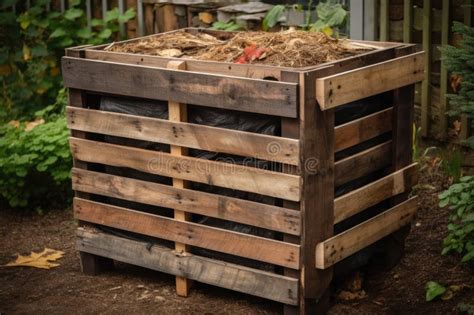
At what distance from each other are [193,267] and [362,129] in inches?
43.2

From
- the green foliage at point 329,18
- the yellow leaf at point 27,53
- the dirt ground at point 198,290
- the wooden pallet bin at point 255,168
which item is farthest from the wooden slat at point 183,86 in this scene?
the yellow leaf at point 27,53

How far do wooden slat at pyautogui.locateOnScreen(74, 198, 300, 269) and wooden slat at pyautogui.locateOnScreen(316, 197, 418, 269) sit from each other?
157 mm

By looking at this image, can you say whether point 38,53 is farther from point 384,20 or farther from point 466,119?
point 466,119

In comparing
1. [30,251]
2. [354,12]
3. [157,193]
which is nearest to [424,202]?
[354,12]

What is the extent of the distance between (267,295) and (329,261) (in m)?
0.35

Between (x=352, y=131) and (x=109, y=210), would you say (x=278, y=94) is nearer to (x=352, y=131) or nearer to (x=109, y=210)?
(x=352, y=131)

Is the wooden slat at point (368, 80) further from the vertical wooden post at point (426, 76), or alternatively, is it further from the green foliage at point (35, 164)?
the green foliage at point (35, 164)

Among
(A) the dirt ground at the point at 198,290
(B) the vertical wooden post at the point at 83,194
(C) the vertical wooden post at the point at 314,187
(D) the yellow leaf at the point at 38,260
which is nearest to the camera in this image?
(C) the vertical wooden post at the point at 314,187

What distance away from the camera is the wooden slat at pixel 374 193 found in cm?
445

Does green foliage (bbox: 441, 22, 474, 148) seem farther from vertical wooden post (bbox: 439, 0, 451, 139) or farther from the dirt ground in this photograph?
vertical wooden post (bbox: 439, 0, 451, 139)

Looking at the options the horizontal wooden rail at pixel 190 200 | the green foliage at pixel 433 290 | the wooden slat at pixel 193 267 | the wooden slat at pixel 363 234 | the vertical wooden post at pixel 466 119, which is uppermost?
the vertical wooden post at pixel 466 119

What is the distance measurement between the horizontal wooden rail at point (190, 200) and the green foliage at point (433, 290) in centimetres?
85

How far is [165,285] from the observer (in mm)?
5035

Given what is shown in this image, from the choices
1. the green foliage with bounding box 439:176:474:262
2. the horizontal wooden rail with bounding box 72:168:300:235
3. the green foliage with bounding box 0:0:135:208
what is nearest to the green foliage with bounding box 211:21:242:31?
the green foliage with bounding box 0:0:135:208
